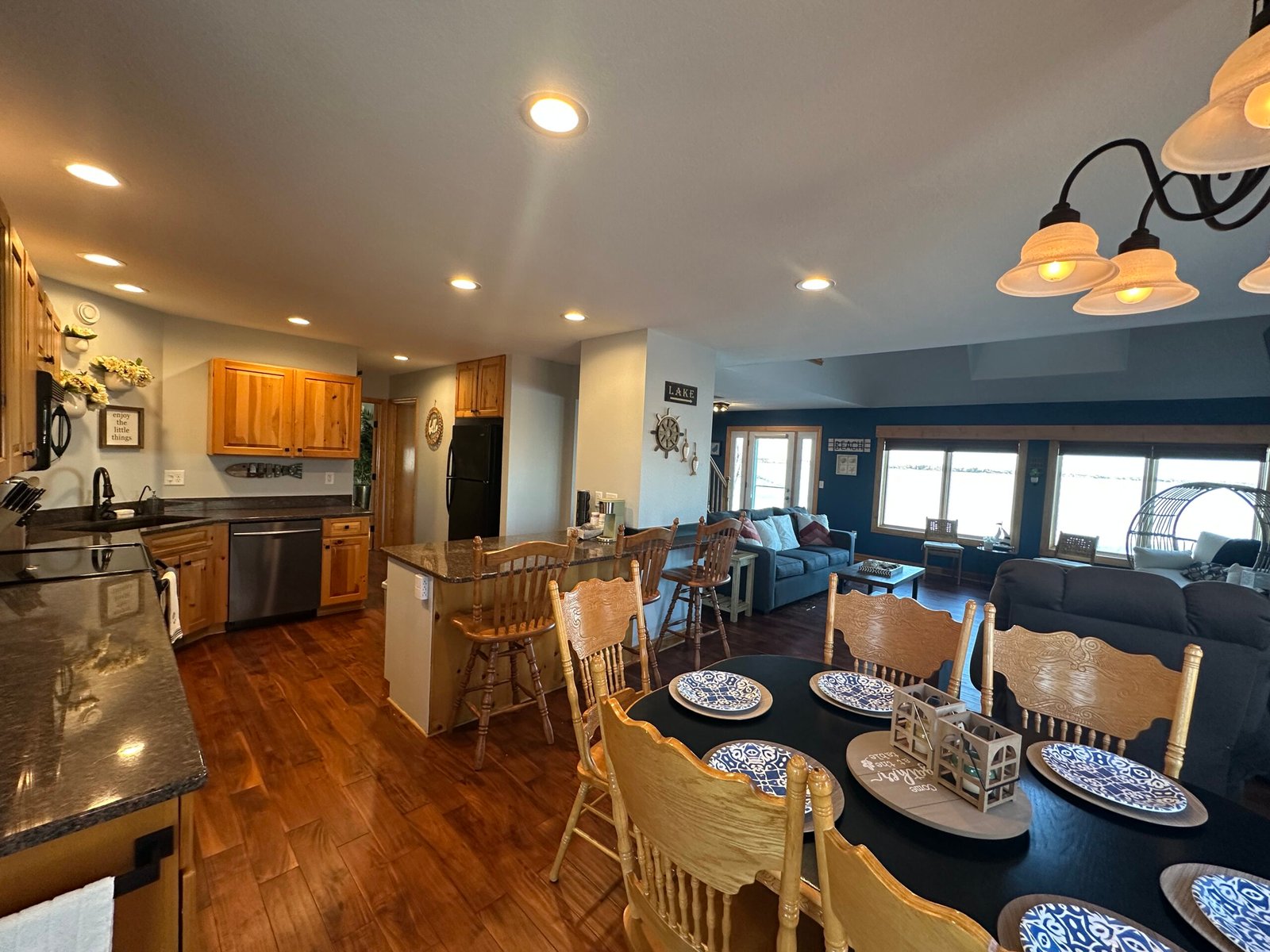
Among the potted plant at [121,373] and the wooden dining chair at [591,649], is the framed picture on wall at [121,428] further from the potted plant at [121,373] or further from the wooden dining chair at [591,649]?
the wooden dining chair at [591,649]

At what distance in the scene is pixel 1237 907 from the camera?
820 mm

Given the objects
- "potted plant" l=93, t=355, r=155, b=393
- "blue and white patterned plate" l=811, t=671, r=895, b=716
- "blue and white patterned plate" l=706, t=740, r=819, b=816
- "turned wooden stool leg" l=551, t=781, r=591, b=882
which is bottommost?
"turned wooden stool leg" l=551, t=781, r=591, b=882

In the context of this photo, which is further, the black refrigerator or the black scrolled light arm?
the black refrigerator

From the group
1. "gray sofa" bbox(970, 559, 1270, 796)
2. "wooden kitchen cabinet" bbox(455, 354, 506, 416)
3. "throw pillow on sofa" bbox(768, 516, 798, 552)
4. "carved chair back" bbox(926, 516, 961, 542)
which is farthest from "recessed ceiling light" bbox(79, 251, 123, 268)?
"carved chair back" bbox(926, 516, 961, 542)

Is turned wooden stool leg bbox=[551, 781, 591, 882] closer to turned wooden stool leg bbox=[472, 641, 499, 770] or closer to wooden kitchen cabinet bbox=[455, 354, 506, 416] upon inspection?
turned wooden stool leg bbox=[472, 641, 499, 770]

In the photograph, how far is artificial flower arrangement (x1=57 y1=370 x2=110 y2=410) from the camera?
3018mm

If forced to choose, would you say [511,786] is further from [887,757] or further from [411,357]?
[411,357]

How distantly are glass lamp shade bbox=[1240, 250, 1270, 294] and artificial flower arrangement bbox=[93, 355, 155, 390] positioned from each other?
528cm

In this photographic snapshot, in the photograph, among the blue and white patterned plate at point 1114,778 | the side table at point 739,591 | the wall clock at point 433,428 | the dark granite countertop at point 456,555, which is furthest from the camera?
the wall clock at point 433,428

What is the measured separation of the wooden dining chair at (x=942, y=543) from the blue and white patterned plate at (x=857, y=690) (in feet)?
20.9

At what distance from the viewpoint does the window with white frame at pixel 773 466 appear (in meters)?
9.16

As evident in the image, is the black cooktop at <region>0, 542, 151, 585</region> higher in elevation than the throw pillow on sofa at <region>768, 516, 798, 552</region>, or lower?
higher

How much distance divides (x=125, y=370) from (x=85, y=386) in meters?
0.40

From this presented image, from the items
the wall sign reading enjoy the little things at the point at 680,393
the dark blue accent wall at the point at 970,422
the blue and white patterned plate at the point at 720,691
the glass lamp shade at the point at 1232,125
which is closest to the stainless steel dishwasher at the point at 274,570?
the wall sign reading enjoy the little things at the point at 680,393
